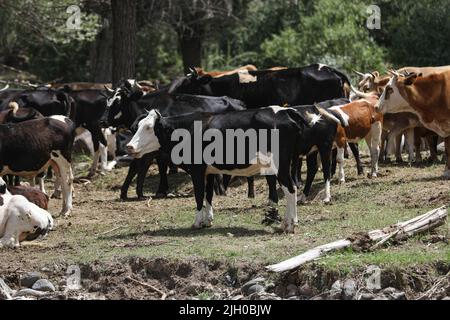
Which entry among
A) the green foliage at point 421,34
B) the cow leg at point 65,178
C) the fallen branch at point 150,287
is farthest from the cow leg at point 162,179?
the green foliage at point 421,34

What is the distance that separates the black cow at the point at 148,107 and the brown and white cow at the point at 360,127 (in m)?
1.86

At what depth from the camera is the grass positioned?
13.4 meters

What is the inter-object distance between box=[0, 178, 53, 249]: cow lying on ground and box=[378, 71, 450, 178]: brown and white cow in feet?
22.5

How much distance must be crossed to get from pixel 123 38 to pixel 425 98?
7.81 meters

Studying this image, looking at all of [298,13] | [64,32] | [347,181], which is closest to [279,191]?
[347,181]

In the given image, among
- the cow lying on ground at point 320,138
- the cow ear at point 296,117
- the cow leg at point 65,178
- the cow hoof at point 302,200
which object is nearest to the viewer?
the cow ear at point 296,117

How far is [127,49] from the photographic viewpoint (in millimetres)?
24406

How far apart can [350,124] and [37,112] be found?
534 centimetres

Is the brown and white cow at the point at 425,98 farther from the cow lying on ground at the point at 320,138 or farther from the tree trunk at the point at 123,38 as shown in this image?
the tree trunk at the point at 123,38

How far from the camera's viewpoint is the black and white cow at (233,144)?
14.9 meters

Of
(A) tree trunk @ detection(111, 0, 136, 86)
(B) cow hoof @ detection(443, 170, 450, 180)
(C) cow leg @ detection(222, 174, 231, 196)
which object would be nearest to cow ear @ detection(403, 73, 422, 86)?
(B) cow hoof @ detection(443, 170, 450, 180)

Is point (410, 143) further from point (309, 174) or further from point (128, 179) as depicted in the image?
point (128, 179)

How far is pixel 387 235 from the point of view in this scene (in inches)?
534
